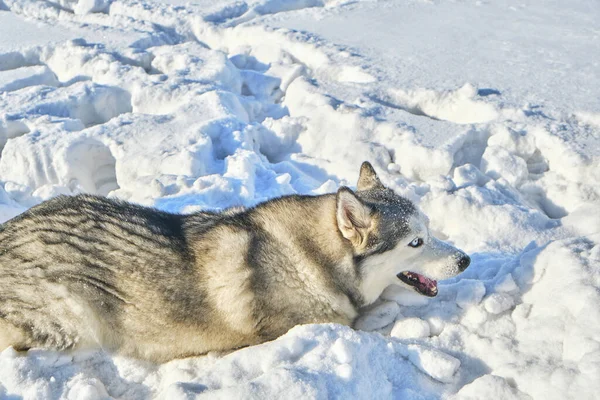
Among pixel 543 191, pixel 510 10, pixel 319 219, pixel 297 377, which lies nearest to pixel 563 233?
pixel 543 191

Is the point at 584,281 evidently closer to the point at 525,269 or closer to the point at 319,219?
the point at 525,269

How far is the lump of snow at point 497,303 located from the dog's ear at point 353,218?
34.0 inches

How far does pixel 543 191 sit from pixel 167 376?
156 inches

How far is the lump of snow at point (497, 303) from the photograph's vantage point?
3.64 m

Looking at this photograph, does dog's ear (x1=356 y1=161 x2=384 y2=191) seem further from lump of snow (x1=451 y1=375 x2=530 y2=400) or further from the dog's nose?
lump of snow (x1=451 y1=375 x2=530 y2=400)

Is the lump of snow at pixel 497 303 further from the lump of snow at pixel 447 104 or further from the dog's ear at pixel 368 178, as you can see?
the lump of snow at pixel 447 104

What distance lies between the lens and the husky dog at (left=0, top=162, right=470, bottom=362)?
3492mm

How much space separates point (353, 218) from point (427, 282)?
743 millimetres

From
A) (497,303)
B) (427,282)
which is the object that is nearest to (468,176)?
(427,282)

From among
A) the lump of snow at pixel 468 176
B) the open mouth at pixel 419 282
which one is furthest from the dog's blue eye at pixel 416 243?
the lump of snow at pixel 468 176

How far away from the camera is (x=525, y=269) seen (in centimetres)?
391

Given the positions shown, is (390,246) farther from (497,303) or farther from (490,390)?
(490,390)

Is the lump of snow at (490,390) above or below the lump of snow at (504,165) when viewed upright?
above

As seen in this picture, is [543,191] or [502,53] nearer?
[543,191]
